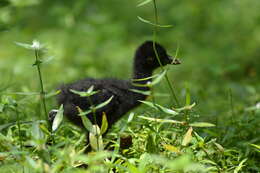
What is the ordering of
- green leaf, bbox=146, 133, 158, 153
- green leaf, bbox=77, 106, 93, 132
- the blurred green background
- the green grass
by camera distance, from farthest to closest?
the blurred green background < the green grass < green leaf, bbox=146, 133, 158, 153 < green leaf, bbox=77, 106, 93, 132

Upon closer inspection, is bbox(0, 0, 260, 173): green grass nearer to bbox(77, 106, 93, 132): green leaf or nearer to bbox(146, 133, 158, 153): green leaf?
→ bbox(146, 133, 158, 153): green leaf

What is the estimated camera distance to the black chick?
4.14m

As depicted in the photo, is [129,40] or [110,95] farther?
[129,40]

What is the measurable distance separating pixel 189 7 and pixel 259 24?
153 centimetres

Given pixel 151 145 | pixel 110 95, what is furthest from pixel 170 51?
pixel 151 145

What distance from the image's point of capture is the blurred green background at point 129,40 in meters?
7.51

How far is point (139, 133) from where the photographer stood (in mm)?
3934

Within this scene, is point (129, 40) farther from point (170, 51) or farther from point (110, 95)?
point (110, 95)

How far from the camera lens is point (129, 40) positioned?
9633 mm

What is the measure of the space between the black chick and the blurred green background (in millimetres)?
1390

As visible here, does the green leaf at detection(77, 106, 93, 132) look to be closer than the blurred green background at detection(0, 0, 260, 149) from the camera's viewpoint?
Yes

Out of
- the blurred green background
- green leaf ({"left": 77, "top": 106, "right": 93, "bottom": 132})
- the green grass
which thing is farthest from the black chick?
the blurred green background

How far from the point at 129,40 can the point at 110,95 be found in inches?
215

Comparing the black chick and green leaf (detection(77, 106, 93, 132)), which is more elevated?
green leaf (detection(77, 106, 93, 132))
